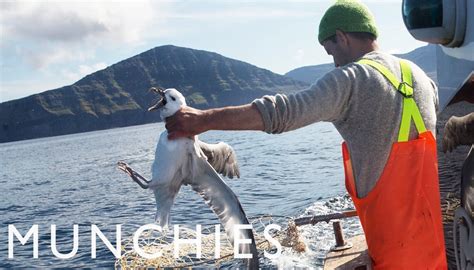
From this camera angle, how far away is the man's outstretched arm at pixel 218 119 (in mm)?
3195

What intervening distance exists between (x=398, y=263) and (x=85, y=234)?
19.2 m

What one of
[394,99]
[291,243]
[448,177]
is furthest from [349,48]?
[291,243]

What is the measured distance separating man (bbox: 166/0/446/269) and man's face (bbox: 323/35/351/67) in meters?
0.03

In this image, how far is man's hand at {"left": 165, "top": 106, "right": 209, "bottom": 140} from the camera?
3.38m

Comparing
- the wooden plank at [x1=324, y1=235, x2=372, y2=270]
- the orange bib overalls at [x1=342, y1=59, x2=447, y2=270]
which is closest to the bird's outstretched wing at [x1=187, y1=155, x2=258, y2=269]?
the orange bib overalls at [x1=342, y1=59, x2=447, y2=270]

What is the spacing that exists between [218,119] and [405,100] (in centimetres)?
118

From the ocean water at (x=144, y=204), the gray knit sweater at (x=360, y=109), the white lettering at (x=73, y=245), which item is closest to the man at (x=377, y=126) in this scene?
the gray knit sweater at (x=360, y=109)

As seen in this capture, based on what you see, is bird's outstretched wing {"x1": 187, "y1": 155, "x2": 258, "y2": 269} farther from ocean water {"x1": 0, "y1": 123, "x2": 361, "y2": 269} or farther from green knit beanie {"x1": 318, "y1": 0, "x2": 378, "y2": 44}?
ocean water {"x1": 0, "y1": 123, "x2": 361, "y2": 269}

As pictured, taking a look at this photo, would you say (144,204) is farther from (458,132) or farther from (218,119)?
(458,132)

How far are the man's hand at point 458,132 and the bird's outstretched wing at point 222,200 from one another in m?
1.92

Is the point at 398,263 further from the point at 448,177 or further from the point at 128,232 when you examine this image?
the point at 128,232

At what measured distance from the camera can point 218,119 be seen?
3.25 metres

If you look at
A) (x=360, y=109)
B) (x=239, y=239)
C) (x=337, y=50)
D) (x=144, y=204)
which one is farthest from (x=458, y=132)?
(x=144, y=204)

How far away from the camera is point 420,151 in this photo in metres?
3.31
